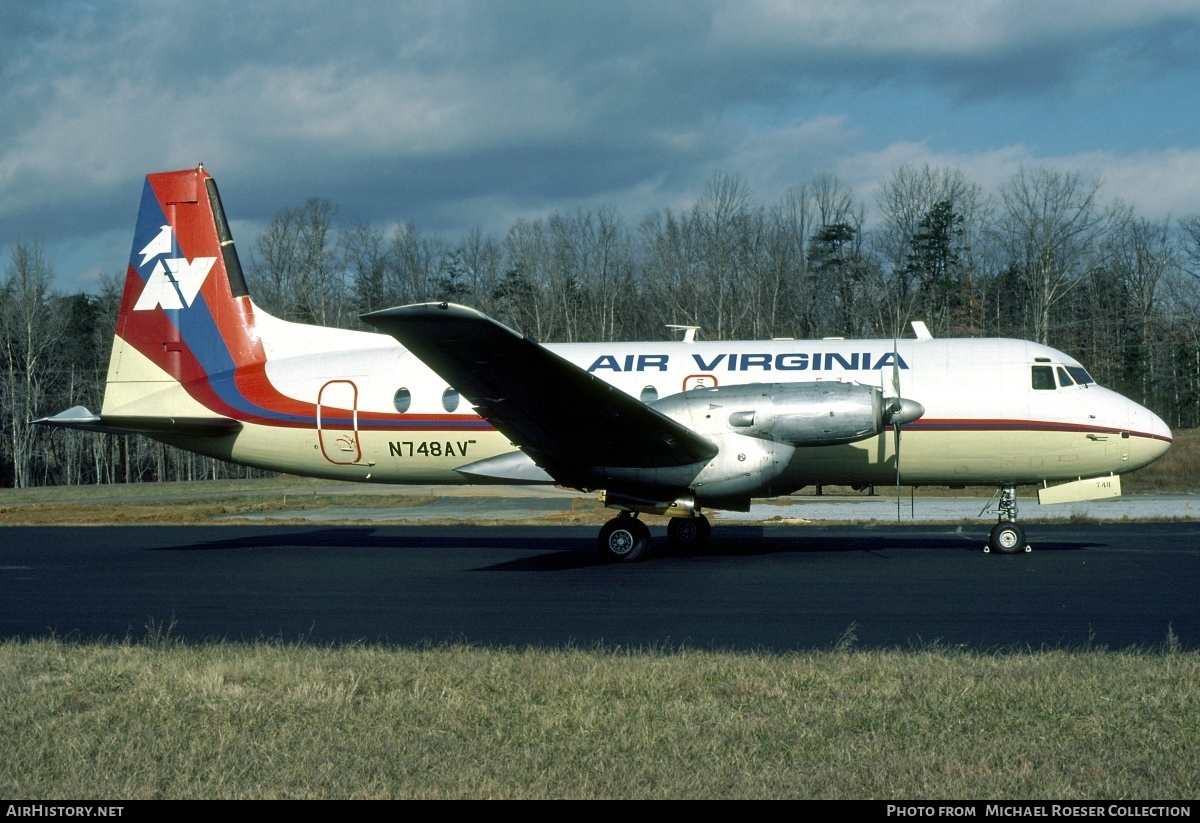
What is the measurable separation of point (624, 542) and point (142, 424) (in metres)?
8.05

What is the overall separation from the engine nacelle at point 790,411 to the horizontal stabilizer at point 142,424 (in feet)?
24.9

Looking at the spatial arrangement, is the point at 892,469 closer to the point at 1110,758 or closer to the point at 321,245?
the point at 1110,758

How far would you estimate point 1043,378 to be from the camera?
1705 cm

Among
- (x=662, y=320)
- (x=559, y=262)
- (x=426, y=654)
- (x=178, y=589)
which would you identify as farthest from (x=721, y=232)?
(x=426, y=654)

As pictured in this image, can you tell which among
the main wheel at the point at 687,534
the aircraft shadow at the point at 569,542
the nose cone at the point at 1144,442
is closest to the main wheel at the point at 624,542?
the aircraft shadow at the point at 569,542

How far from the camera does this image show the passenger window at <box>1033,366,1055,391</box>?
1697cm

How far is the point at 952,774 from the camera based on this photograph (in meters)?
5.65

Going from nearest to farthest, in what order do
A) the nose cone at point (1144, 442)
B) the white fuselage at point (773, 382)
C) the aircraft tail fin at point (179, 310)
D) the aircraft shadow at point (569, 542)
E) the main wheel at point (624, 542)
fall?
1. the main wheel at point (624, 542)
2. the nose cone at point (1144, 442)
3. the white fuselage at point (773, 382)
4. the aircraft shadow at point (569, 542)
5. the aircraft tail fin at point (179, 310)

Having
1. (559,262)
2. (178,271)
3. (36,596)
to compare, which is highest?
(559,262)

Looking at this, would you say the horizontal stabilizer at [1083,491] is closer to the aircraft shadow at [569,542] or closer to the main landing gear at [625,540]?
the aircraft shadow at [569,542]

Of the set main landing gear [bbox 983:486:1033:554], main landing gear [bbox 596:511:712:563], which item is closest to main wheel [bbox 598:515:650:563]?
main landing gear [bbox 596:511:712:563]

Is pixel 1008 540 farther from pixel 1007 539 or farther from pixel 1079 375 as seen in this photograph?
pixel 1079 375

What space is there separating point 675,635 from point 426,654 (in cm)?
238

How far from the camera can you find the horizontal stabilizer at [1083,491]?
16.4 m
